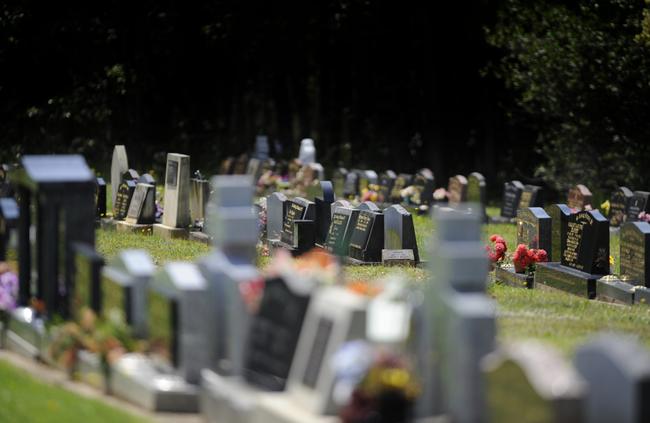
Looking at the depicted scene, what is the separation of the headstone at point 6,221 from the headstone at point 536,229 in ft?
27.5

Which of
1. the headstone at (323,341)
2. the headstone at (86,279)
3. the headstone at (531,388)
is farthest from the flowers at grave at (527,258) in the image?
the headstone at (531,388)

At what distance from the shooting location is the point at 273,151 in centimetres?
4616

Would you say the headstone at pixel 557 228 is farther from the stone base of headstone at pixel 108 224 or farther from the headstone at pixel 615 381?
the headstone at pixel 615 381

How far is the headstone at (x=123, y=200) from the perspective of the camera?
78.6 feet

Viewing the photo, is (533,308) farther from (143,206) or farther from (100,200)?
(100,200)

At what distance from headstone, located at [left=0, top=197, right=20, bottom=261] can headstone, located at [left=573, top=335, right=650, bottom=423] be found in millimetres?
7023

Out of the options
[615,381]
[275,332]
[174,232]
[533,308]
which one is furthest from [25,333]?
[174,232]

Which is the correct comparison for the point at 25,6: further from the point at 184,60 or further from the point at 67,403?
the point at 67,403

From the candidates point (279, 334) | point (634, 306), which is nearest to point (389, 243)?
point (634, 306)

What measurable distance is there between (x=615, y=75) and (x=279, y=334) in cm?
2493

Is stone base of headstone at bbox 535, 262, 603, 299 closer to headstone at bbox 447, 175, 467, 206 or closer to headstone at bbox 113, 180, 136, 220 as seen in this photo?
headstone at bbox 113, 180, 136, 220

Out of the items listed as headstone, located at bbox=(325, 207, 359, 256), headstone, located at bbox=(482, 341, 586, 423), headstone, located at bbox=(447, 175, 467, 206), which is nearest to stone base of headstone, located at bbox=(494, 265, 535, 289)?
headstone, located at bbox=(325, 207, 359, 256)

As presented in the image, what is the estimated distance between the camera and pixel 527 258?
18516 millimetres

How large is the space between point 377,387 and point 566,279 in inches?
406
